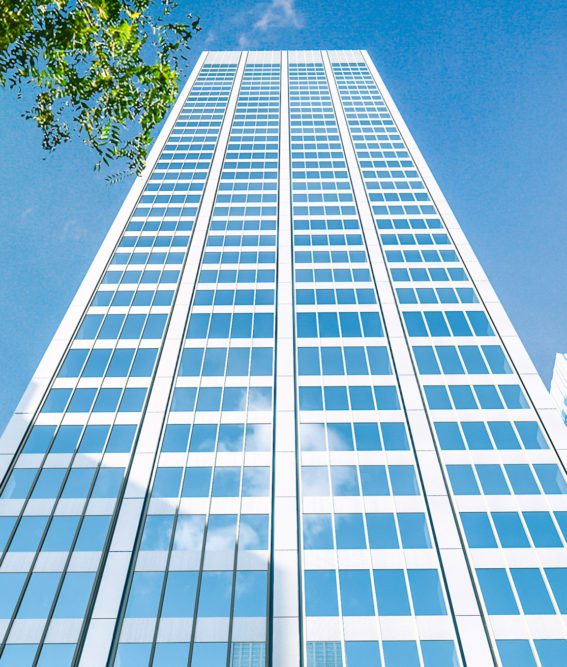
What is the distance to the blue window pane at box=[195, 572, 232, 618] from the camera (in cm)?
2159

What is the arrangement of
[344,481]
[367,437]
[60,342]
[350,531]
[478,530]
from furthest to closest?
[60,342]
[367,437]
[344,481]
[350,531]
[478,530]

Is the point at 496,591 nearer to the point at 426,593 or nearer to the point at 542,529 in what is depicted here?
the point at 426,593

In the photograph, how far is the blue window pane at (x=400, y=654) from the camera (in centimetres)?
2014

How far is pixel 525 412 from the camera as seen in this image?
98.4 feet

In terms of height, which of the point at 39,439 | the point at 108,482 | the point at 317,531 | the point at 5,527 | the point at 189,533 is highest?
the point at 39,439

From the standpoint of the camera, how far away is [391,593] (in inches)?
880

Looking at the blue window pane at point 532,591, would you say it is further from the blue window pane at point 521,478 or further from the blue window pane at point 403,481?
the blue window pane at point 403,481

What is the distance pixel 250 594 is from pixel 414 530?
27.4 ft

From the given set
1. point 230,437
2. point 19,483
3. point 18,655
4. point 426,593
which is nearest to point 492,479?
point 426,593

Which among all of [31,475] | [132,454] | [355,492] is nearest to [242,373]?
[132,454]

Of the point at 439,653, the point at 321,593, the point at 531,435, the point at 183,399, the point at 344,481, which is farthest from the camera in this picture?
the point at 183,399

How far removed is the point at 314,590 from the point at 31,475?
51.0 feet

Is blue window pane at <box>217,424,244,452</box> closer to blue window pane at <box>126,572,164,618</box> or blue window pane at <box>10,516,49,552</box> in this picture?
blue window pane at <box>126,572,164,618</box>

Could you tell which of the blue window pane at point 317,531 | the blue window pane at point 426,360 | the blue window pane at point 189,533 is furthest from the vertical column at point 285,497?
the blue window pane at point 426,360
